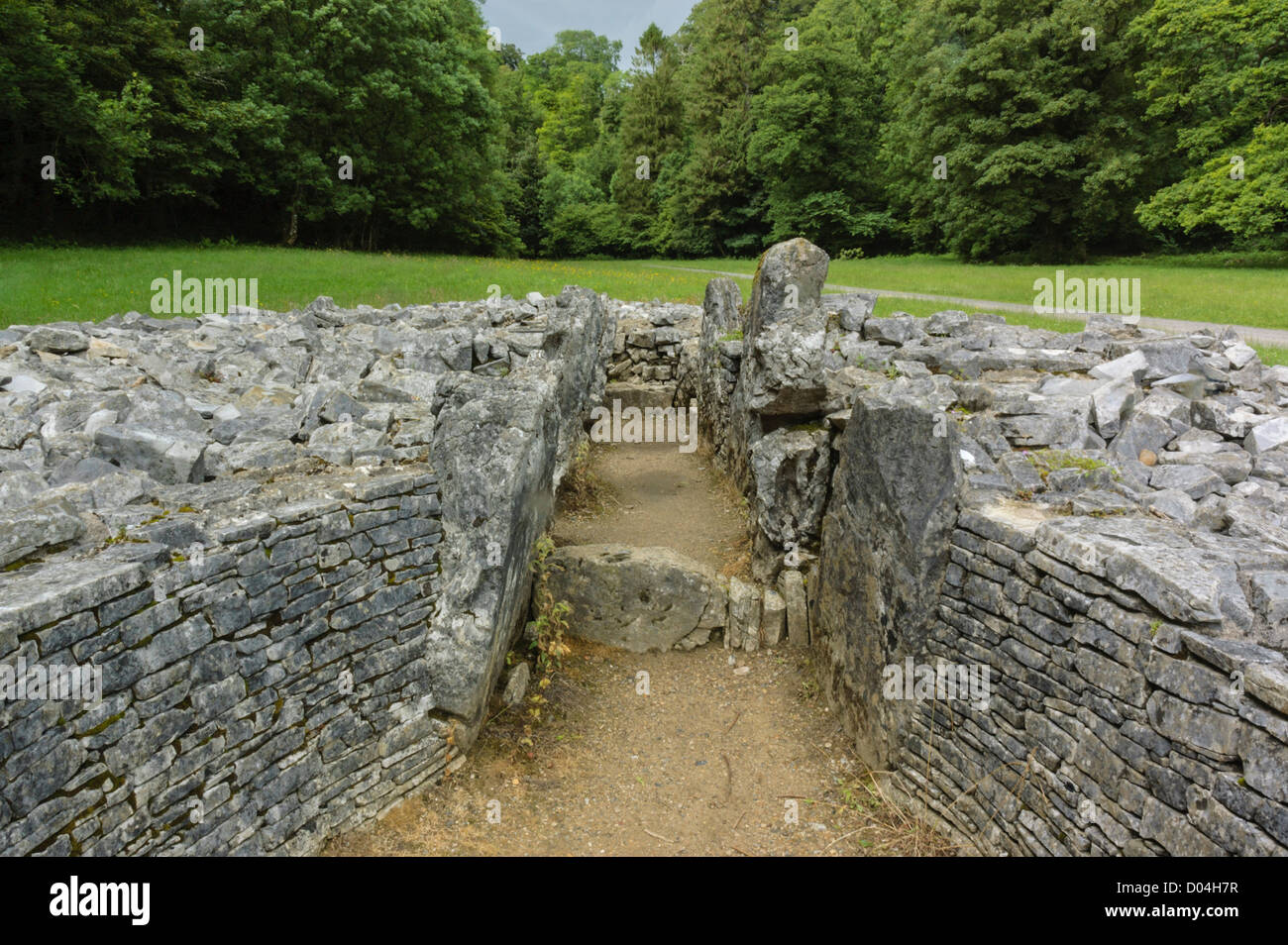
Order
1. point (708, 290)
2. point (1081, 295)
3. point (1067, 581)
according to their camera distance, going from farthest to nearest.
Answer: point (1081, 295), point (708, 290), point (1067, 581)

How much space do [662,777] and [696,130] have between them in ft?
138

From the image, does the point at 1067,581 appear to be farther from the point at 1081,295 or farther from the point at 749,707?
the point at 1081,295

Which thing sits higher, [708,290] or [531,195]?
[531,195]

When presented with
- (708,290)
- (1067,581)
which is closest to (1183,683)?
(1067,581)

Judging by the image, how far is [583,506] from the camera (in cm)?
1047

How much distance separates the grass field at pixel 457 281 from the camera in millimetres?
12398

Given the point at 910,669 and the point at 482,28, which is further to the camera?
the point at 482,28

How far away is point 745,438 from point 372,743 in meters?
6.52

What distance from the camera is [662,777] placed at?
645 centimetres
